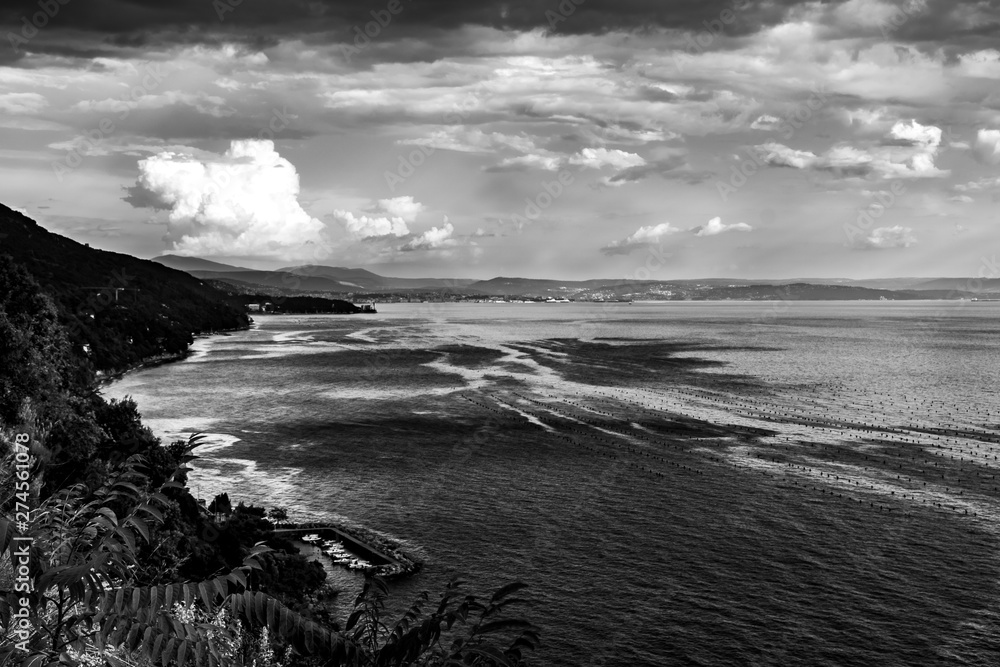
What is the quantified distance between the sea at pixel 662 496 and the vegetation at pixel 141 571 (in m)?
7.38

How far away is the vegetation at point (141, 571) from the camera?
817 centimetres

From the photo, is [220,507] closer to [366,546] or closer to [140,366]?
[366,546]

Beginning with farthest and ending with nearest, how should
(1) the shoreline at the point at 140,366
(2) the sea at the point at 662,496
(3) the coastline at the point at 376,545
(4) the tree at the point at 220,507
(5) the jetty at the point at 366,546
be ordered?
1. (1) the shoreline at the point at 140,366
2. (4) the tree at the point at 220,507
3. (5) the jetty at the point at 366,546
4. (3) the coastline at the point at 376,545
5. (2) the sea at the point at 662,496

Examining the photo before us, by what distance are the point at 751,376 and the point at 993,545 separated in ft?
326

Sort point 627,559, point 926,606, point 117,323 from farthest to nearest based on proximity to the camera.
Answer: point 117,323, point 627,559, point 926,606

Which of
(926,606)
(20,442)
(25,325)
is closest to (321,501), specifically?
(25,325)

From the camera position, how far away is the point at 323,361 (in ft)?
609

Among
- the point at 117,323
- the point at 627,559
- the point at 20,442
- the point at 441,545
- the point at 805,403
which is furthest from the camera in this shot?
the point at 117,323

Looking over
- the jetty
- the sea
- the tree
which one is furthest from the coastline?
the tree

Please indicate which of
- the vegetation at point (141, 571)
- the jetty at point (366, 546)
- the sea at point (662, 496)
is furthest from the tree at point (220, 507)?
the sea at point (662, 496)

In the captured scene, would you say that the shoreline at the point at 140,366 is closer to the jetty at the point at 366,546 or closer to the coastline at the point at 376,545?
the coastline at the point at 376,545

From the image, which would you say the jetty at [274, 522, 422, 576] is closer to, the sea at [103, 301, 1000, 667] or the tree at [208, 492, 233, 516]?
the sea at [103, 301, 1000, 667]

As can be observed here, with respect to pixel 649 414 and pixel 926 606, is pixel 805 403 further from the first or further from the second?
pixel 926 606

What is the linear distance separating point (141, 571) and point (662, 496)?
197ft
